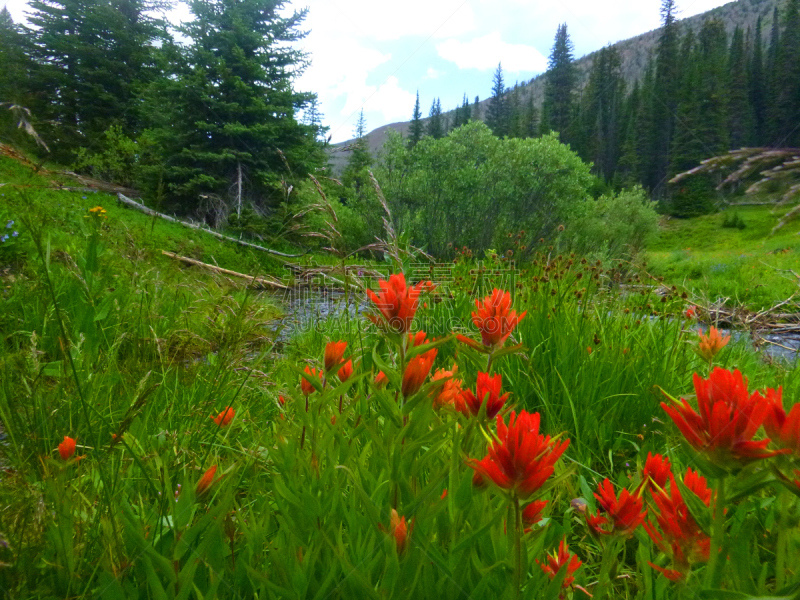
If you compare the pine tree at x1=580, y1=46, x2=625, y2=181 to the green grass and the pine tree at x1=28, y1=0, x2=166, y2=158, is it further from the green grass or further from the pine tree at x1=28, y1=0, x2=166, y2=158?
the pine tree at x1=28, y1=0, x2=166, y2=158

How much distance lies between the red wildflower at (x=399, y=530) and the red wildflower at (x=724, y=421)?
440 mm

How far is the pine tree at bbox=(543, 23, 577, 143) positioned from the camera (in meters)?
41.5

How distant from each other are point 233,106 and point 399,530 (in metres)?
11.1

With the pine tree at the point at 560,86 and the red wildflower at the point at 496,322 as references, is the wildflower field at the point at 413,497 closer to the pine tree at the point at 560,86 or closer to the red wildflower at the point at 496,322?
the red wildflower at the point at 496,322

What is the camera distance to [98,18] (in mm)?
11961

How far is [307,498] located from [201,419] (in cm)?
79

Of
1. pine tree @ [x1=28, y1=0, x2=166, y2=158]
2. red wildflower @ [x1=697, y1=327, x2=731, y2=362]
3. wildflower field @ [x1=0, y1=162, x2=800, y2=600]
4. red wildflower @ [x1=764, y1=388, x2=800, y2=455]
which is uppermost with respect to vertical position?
pine tree @ [x1=28, y1=0, x2=166, y2=158]

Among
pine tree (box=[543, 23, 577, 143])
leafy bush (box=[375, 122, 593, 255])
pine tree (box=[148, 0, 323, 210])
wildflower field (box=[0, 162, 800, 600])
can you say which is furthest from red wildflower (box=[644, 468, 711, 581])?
pine tree (box=[543, 23, 577, 143])

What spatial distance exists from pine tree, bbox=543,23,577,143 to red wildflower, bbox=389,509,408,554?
43.8 meters

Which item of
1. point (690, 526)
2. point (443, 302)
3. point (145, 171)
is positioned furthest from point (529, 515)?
point (145, 171)

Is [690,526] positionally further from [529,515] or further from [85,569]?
[85,569]

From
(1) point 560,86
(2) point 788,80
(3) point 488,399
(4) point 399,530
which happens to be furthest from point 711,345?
(1) point 560,86

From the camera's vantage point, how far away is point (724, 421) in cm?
53

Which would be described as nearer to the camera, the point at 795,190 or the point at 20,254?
the point at 795,190
